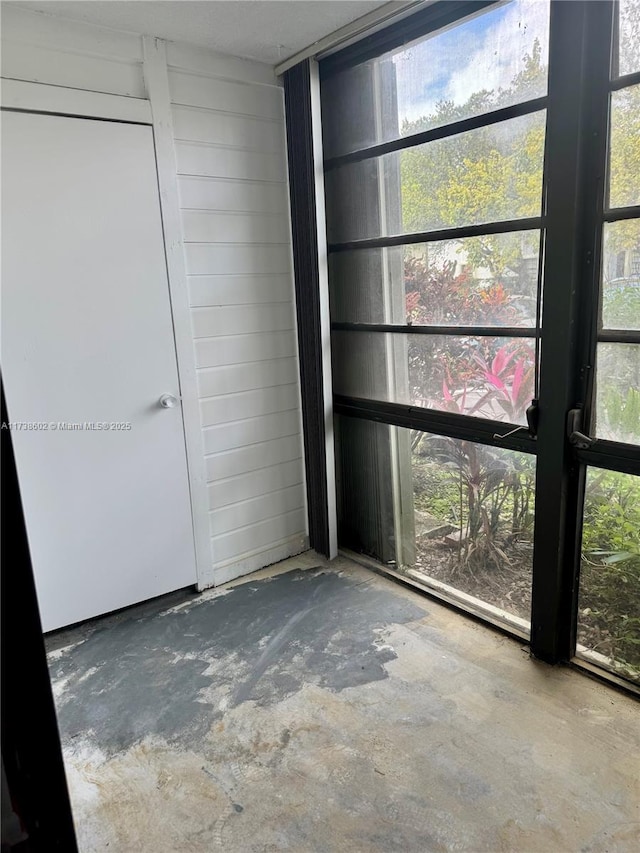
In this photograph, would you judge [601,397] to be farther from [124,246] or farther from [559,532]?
[124,246]

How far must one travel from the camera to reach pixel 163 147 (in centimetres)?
267

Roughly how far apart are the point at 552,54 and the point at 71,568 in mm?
2769

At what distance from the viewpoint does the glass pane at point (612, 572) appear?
213cm

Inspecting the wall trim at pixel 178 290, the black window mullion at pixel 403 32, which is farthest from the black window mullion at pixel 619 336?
the wall trim at pixel 178 290

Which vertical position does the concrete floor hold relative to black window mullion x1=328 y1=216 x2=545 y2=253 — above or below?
below

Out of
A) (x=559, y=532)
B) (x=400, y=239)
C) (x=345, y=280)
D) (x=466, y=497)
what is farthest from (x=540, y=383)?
(x=345, y=280)

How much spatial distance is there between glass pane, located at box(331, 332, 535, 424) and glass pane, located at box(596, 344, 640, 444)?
28cm

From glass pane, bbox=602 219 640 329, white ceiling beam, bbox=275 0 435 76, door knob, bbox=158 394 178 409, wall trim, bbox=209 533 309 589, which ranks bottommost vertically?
wall trim, bbox=209 533 309 589

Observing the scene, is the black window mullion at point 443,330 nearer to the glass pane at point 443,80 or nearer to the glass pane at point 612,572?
the glass pane at point 612,572

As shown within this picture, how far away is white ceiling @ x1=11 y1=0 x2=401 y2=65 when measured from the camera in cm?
226

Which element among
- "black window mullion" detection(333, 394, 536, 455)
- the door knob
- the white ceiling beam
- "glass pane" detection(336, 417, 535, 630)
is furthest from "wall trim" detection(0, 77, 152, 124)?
"glass pane" detection(336, 417, 535, 630)

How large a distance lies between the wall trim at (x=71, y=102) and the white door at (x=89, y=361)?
4cm

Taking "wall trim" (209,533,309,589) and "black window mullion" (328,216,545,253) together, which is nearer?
"black window mullion" (328,216,545,253)

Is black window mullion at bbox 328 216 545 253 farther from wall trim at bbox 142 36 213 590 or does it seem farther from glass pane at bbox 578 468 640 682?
glass pane at bbox 578 468 640 682
